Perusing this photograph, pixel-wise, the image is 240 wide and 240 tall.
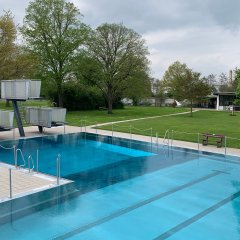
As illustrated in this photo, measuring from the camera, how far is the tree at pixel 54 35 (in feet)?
146

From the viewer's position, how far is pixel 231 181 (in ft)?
47.8

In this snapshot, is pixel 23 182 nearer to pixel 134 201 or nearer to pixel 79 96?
pixel 134 201

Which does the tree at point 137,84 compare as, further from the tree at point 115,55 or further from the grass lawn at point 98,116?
the grass lawn at point 98,116

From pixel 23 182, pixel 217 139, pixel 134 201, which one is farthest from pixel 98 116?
pixel 134 201

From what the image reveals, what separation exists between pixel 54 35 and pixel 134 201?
123 feet

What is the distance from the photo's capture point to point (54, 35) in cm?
4522

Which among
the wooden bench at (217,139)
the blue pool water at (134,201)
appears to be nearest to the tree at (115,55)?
the wooden bench at (217,139)

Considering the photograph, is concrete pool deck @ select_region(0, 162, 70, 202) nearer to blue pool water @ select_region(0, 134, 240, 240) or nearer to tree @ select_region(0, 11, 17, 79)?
blue pool water @ select_region(0, 134, 240, 240)

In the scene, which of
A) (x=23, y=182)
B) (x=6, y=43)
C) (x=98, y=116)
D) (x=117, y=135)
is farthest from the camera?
(x=98, y=116)

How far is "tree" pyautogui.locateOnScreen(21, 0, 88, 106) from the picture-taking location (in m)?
44.4

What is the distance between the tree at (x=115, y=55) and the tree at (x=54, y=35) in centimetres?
248

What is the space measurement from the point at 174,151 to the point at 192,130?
29.6ft

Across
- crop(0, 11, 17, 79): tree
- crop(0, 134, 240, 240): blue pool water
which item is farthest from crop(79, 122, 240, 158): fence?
crop(0, 11, 17, 79): tree

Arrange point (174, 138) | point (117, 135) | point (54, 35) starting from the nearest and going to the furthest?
1. point (174, 138)
2. point (117, 135)
3. point (54, 35)
